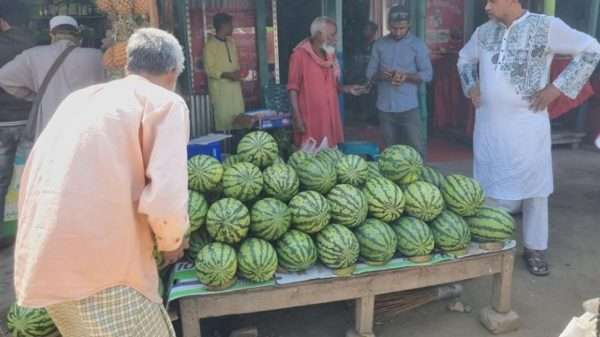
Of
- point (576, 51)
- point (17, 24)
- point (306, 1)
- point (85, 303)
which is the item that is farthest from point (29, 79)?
point (306, 1)

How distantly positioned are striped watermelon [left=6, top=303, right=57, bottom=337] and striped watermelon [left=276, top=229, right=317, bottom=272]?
4.24ft

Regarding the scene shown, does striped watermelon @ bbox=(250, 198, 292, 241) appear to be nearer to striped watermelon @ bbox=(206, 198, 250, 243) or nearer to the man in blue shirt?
striped watermelon @ bbox=(206, 198, 250, 243)

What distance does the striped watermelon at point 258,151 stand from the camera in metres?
3.48

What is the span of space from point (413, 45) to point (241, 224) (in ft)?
11.7

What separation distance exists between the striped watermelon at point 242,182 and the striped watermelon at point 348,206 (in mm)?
461

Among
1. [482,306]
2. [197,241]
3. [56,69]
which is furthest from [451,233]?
[56,69]

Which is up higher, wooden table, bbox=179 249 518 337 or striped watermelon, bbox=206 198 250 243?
striped watermelon, bbox=206 198 250 243

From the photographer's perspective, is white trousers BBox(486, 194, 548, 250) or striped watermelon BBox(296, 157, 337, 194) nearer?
striped watermelon BBox(296, 157, 337, 194)

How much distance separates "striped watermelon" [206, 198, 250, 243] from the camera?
119 inches

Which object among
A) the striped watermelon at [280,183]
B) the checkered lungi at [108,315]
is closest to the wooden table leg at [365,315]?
the striped watermelon at [280,183]

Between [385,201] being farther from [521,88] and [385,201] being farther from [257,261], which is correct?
[521,88]

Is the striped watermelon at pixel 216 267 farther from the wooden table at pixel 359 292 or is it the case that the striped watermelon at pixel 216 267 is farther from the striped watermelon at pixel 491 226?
the striped watermelon at pixel 491 226

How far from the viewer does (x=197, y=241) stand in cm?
319

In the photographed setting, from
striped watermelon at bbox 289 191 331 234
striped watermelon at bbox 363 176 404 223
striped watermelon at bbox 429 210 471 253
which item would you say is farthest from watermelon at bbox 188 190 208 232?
striped watermelon at bbox 429 210 471 253
